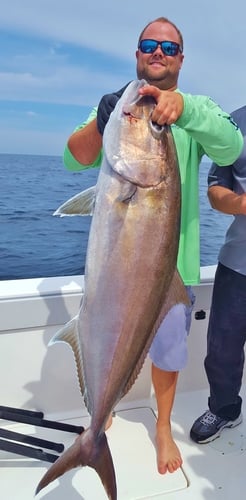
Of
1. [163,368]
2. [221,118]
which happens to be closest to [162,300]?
[221,118]

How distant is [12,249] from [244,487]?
6.93 m

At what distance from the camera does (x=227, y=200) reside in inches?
87.7

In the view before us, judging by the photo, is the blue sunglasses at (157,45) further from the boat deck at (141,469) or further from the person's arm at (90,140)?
the boat deck at (141,469)

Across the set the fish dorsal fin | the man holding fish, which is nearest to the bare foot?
the man holding fish

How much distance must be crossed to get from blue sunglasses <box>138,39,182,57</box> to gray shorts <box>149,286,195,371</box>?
111cm

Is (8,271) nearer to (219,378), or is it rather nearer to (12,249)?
(12,249)

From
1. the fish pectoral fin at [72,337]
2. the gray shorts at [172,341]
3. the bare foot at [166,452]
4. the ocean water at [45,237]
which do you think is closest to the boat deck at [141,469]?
the bare foot at [166,452]

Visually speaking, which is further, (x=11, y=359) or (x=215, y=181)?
(x=11, y=359)

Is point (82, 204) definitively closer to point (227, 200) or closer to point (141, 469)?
point (227, 200)

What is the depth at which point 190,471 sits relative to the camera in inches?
97.1

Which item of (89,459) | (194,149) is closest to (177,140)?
(194,149)

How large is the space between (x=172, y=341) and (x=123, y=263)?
3.25 ft

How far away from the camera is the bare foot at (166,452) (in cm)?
245

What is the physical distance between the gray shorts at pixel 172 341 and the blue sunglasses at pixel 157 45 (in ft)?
3.64
